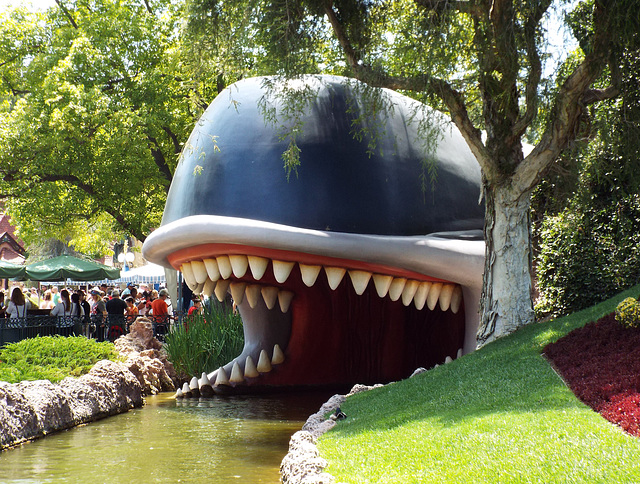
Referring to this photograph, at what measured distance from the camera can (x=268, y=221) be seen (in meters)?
5.68

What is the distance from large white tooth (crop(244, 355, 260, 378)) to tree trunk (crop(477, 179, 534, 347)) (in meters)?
2.05

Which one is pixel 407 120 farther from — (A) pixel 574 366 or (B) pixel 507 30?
(A) pixel 574 366

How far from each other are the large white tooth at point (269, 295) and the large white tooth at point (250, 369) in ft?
1.83

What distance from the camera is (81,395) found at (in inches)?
263

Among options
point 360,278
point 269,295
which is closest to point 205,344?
point 269,295

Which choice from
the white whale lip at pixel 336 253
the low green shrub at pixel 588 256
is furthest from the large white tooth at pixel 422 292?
the low green shrub at pixel 588 256

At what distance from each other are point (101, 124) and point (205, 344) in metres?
9.58

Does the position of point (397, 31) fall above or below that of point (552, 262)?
above

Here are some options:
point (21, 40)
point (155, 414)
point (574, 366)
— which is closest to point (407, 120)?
point (574, 366)

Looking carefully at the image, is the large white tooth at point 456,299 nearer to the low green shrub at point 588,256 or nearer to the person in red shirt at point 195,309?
the low green shrub at point 588,256

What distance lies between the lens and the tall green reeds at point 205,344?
8.88m

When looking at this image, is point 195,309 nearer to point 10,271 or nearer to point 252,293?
point 252,293

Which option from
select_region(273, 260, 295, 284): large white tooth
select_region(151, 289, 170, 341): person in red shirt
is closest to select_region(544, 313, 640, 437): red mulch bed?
select_region(273, 260, 295, 284): large white tooth

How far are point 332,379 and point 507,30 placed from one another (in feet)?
12.4
